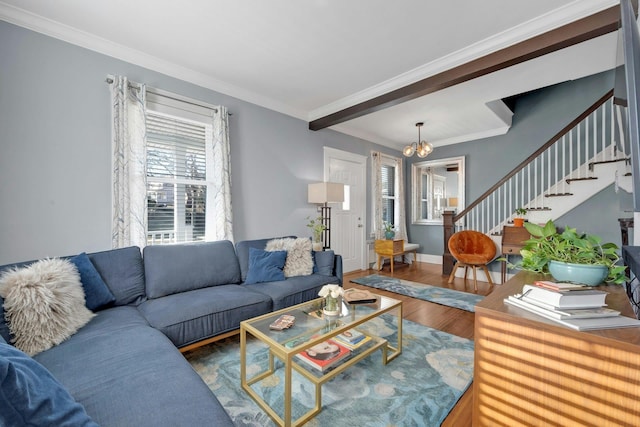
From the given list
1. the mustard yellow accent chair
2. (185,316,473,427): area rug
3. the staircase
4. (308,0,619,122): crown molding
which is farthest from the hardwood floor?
(308,0,619,122): crown molding

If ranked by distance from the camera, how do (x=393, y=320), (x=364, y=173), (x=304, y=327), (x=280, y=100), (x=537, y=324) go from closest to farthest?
(x=537, y=324) < (x=304, y=327) < (x=393, y=320) < (x=280, y=100) < (x=364, y=173)

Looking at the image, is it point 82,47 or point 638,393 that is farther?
point 82,47

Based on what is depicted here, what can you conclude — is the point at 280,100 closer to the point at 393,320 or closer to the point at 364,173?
the point at 364,173

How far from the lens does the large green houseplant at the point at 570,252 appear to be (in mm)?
1243

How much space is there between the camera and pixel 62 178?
225 cm

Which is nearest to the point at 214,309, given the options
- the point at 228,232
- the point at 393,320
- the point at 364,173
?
the point at 228,232

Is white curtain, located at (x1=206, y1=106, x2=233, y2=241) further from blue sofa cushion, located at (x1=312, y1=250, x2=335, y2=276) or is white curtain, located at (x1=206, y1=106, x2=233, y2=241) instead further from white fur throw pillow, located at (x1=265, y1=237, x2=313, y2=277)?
blue sofa cushion, located at (x1=312, y1=250, x2=335, y2=276)

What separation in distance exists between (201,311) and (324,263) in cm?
136

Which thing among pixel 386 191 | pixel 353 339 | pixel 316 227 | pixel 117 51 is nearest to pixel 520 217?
pixel 386 191

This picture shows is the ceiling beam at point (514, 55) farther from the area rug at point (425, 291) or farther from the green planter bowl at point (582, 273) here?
the area rug at point (425, 291)

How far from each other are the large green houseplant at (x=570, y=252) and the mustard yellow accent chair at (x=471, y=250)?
263 centimetres

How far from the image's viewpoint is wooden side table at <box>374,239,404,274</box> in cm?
479

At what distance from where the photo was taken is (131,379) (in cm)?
109

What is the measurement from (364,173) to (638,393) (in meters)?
4.50
